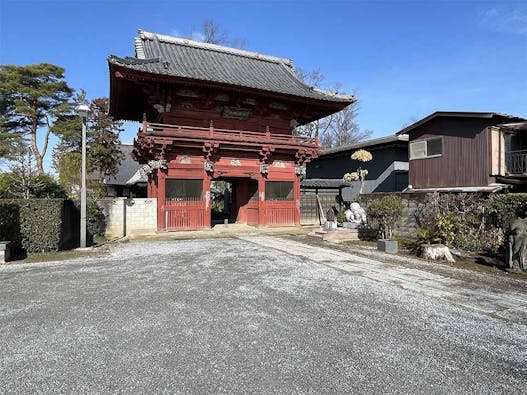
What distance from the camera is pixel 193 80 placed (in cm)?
1477

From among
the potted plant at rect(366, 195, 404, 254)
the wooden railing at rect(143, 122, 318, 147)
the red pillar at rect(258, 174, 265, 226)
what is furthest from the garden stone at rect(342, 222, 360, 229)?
the wooden railing at rect(143, 122, 318, 147)

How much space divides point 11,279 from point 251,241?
7772 millimetres

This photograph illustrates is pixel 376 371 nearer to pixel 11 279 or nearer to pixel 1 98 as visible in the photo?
pixel 11 279

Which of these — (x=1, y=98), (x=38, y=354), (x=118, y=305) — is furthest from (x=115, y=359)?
(x=1, y=98)

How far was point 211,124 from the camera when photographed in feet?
53.7

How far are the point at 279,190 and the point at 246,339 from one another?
14966 mm

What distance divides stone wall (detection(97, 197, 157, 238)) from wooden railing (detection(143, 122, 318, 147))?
3.25 m

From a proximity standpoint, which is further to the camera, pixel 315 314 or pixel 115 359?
pixel 315 314

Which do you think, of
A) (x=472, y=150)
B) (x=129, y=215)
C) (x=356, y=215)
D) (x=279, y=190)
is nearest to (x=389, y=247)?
(x=356, y=215)

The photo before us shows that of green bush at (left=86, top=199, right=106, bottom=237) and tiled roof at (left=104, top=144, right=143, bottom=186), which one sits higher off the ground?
tiled roof at (left=104, top=144, right=143, bottom=186)

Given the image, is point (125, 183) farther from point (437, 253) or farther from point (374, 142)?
point (437, 253)

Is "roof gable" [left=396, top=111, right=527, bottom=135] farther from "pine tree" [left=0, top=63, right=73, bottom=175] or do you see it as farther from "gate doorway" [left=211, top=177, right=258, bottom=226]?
"pine tree" [left=0, top=63, right=73, bottom=175]

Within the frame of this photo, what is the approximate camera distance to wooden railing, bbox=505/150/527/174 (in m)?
16.5

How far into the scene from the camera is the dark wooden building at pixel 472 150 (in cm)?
1605
